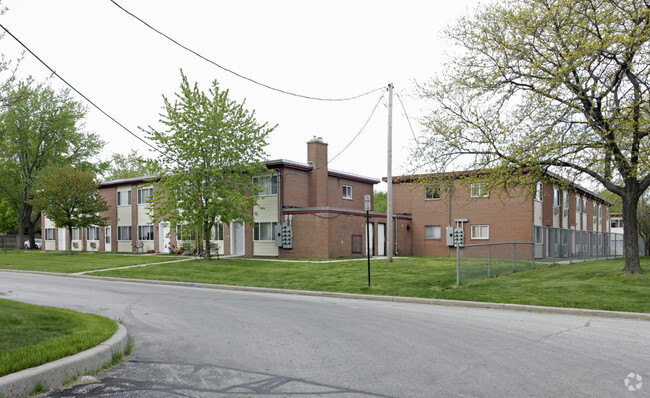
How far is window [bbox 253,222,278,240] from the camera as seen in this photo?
36281 millimetres

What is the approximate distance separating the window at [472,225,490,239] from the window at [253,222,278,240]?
534 inches

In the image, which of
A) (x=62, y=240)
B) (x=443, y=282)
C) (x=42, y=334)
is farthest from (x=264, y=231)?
(x=42, y=334)

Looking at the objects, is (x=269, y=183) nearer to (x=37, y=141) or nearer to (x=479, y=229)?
(x=479, y=229)

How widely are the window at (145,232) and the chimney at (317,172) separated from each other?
48.0 feet

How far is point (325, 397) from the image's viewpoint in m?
5.57

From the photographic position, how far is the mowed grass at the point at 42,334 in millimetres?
6324

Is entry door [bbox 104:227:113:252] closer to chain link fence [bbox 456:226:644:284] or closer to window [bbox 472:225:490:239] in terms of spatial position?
chain link fence [bbox 456:226:644:284]

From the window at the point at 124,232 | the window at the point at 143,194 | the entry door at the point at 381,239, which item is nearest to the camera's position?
the entry door at the point at 381,239

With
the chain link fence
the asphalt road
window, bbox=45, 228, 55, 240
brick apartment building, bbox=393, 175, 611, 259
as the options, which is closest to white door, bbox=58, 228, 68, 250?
window, bbox=45, 228, 55, 240

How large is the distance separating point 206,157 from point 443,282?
17.3 metres

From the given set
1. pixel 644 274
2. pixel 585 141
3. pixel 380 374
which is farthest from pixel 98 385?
pixel 644 274

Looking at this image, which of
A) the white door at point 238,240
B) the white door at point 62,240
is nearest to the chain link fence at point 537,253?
the white door at point 238,240

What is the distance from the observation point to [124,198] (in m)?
46.6

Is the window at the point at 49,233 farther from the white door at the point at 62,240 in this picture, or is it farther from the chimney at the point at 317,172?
the chimney at the point at 317,172
